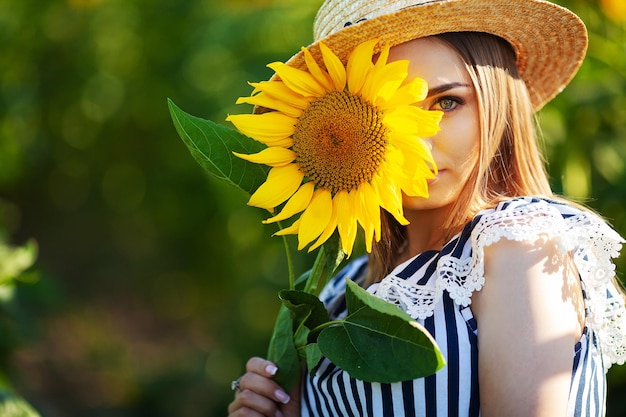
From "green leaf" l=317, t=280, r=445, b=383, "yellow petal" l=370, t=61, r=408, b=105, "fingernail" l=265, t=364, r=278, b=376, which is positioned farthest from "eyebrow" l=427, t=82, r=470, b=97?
"fingernail" l=265, t=364, r=278, b=376

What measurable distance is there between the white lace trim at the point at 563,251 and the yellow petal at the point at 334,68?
339 mm

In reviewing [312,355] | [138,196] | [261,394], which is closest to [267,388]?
[261,394]

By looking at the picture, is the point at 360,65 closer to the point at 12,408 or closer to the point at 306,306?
the point at 306,306

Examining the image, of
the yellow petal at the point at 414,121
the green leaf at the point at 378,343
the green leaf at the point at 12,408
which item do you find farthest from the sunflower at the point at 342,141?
the green leaf at the point at 12,408

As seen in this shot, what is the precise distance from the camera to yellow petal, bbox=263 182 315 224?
4.29 feet

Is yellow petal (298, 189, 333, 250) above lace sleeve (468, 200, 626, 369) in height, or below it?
above

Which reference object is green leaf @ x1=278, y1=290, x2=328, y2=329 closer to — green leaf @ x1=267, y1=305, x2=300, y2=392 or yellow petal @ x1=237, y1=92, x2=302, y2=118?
green leaf @ x1=267, y1=305, x2=300, y2=392

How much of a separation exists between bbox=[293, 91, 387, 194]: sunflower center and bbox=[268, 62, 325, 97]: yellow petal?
19 mm

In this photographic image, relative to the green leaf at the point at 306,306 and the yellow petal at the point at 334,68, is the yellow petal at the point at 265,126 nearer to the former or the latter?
the yellow petal at the point at 334,68

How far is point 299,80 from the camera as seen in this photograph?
1.30 meters

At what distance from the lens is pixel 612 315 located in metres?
1.34

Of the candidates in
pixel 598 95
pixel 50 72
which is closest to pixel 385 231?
pixel 598 95

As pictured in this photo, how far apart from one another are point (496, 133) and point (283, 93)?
42cm

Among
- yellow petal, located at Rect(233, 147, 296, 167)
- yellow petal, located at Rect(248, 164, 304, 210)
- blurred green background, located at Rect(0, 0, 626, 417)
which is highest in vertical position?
blurred green background, located at Rect(0, 0, 626, 417)
